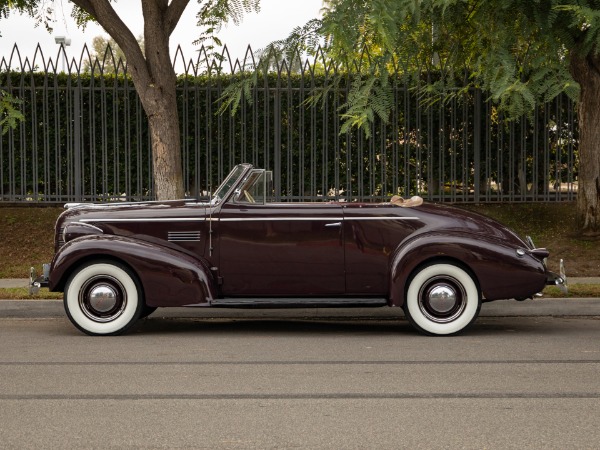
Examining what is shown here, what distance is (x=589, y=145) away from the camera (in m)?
14.5

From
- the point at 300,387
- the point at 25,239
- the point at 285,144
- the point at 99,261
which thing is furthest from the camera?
the point at 285,144

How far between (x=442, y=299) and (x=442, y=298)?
0.04 ft

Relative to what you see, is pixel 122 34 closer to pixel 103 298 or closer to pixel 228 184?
pixel 228 184

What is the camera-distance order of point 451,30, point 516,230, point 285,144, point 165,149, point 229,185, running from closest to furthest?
point 229,185 → point 451,30 → point 165,149 → point 516,230 → point 285,144

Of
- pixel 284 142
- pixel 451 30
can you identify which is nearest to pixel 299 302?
pixel 451 30

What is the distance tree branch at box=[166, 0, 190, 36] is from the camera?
14344 mm

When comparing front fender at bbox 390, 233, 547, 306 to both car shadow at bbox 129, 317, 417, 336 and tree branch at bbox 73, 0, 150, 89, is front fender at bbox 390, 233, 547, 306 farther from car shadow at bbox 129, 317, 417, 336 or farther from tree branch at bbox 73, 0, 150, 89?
tree branch at bbox 73, 0, 150, 89

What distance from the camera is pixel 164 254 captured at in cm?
907

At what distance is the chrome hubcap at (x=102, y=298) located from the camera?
909 cm

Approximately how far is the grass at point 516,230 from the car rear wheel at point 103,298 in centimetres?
447

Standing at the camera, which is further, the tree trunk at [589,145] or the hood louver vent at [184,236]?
the tree trunk at [589,145]

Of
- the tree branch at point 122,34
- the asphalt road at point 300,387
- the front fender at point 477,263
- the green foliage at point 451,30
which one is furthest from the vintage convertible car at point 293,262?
the tree branch at point 122,34

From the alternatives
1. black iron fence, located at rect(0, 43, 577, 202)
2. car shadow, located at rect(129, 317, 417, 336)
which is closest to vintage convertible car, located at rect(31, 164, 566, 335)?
car shadow, located at rect(129, 317, 417, 336)

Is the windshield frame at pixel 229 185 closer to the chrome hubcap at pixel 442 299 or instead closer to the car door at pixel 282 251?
the car door at pixel 282 251
